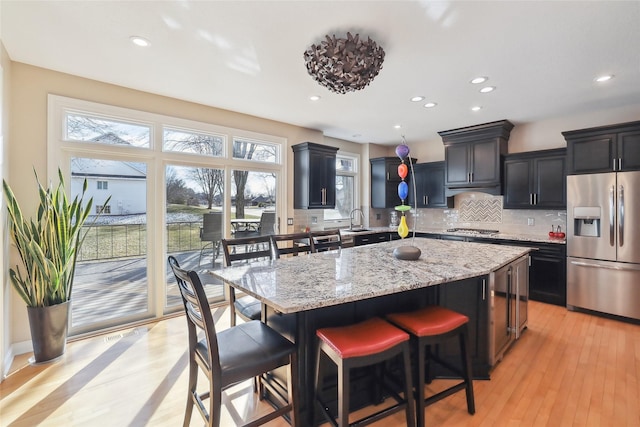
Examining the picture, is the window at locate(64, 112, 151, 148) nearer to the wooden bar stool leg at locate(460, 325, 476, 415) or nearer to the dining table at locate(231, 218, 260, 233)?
the dining table at locate(231, 218, 260, 233)

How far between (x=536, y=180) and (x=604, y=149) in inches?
34.9

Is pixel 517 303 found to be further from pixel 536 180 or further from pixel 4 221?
pixel 4 221

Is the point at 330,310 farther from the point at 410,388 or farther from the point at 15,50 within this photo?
the point at 15,50

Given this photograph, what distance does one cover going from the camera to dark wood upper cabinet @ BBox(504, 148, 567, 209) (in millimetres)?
4211

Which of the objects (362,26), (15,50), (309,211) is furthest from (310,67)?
(309,211)

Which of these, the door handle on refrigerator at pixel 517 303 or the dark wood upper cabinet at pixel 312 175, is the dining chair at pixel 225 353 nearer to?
the door handle on refrigerator at pixel 517 303

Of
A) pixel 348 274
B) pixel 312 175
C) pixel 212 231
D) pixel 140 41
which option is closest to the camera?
pixel 348 274

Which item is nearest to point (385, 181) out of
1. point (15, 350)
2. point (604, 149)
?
point (604, 149)

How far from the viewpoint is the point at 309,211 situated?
519cm

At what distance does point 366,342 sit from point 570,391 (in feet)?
6.13

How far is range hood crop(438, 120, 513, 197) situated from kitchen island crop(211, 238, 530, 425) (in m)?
2.31

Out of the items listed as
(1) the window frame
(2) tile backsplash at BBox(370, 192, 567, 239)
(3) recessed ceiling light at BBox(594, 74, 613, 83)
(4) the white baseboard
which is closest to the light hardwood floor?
(4) the white baseboard

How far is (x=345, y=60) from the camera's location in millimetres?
2176

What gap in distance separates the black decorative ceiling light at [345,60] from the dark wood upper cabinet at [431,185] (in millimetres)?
3614
